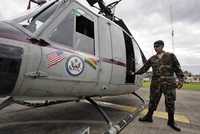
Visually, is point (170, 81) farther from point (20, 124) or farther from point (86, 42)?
point (20, 124)

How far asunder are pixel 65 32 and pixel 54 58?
692 mm

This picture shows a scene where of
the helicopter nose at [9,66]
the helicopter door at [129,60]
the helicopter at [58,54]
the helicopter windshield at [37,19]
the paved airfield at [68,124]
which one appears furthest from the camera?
the helicopter door at [129,60]

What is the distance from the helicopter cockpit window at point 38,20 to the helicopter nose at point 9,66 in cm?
66

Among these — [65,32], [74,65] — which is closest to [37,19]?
[65,32]

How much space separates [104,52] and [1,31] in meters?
2.34

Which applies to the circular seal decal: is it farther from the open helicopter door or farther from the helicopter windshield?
the helicopter windshield

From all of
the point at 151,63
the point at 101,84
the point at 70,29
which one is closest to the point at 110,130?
the point at 101,84

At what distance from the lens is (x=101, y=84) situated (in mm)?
4410

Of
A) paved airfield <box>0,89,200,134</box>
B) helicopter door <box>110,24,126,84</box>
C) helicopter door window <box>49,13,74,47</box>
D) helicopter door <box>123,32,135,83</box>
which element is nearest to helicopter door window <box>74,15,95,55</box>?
helicopter door window <box>49,13,74,47</box>

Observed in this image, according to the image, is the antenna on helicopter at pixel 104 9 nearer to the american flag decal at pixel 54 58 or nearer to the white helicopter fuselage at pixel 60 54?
the white helicopter fuselage at pixel 60 54

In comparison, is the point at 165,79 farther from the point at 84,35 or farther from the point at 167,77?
the point at 84,35

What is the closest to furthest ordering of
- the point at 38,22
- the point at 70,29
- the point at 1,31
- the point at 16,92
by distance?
the point at 1,31
the point at 16,92
the point at 38,22
the point at 70,29

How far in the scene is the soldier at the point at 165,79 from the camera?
16.0 feet

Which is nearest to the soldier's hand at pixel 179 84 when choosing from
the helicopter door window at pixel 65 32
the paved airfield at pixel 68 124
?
the paved airfield at pixel 68 124
